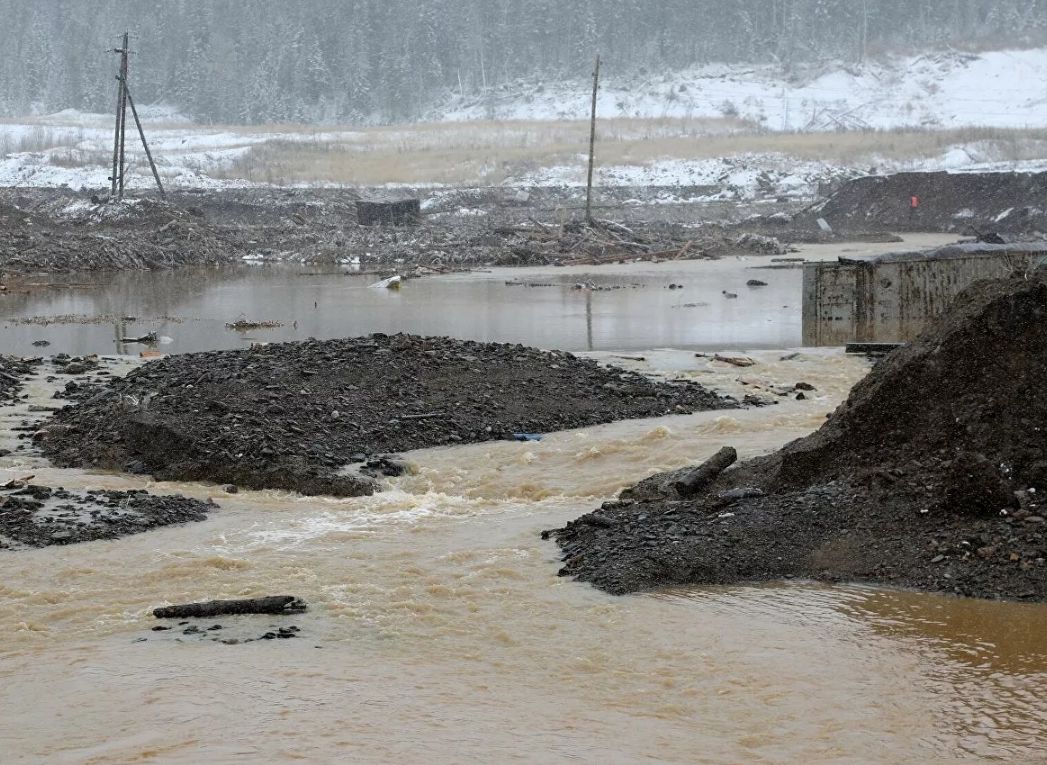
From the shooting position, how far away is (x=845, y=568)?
8711 mm

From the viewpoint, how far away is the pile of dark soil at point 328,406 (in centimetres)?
1233

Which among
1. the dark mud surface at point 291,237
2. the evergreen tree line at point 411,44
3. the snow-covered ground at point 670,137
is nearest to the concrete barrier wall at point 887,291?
the dark mud surface at point 291,237

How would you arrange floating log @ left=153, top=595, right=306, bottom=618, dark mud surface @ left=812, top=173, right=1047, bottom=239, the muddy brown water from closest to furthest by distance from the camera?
floating log @ left=153, top=595, right=306, bottom=618
the muddy brown water
dark mud surface @ left=812, top=173, right=1047, bottom=239

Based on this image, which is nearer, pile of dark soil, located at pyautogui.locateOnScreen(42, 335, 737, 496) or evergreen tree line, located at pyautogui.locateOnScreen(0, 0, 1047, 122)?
pile of dark soil, located at pyautogui.locateOnScreen(42, 335, 737, 496)

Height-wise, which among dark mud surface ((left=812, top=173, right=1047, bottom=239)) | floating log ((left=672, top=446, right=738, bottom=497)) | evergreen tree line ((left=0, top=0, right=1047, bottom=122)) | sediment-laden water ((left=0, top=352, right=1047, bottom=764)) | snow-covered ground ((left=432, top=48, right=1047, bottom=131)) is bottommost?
sediment-laden water ((left=0, top=352, right=1047, bottom=764))

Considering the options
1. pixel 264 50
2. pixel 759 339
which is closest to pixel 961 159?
pixel 759 339

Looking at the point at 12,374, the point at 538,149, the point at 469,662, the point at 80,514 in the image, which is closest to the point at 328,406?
the point at 80,514

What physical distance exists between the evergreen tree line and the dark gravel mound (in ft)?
202

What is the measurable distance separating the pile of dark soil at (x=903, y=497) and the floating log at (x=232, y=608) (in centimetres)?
194

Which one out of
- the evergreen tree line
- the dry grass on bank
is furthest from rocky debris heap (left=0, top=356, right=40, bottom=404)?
the evergreen tree line

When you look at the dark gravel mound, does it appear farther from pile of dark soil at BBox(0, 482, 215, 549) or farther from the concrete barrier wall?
pile of dark soil at BBox(0, 482, 215, 549)

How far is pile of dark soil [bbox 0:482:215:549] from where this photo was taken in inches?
387

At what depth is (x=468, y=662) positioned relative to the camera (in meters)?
7.29

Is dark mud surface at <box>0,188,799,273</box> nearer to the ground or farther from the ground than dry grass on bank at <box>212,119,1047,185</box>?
nearer to the ground
